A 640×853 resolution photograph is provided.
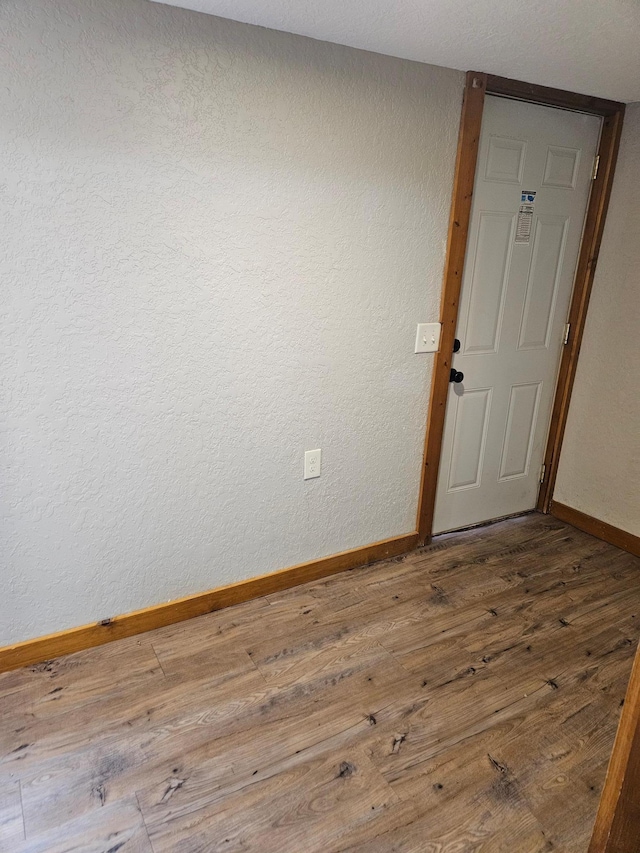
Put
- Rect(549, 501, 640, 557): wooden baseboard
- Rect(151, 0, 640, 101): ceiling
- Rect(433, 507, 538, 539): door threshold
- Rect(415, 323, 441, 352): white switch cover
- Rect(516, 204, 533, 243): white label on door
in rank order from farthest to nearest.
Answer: Rect(433, 507, 538, 539): door threshold
Rect(549, 501, 640, 557): wooden baseboard
Rect(516, 204, 533, 243): white label on door
Rect(415, 323, 441, 352): white switch cover
Rect(151, 0, 640, 101): ceiling

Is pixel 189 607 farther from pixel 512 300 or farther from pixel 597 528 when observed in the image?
pixel 597 528

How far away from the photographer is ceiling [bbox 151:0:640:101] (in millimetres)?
1697

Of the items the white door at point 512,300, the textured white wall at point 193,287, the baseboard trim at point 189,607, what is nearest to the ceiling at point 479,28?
the textured white wall at point 193,287

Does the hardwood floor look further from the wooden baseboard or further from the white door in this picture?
the white door

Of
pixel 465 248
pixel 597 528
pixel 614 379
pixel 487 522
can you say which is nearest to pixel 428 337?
pixel 465 248

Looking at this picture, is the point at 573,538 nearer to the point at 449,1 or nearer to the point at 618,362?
the point at 618,362

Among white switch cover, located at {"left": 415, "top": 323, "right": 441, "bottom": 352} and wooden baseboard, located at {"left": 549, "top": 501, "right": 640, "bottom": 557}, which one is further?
wooden baseboard, located at {"left": 549, "top": 501, "right": 640, "bottom": 557}

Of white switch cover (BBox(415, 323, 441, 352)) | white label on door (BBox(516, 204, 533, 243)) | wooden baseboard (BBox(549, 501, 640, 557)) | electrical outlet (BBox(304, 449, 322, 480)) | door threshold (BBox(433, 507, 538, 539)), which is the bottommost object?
door threshold (BBox(433, 507, 538, 539))

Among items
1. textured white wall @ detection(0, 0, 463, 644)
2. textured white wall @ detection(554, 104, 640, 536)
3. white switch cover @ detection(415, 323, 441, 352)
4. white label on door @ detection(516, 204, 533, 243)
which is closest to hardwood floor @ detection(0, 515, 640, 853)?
textured white wall @ detection(0, 0, 463, 644)

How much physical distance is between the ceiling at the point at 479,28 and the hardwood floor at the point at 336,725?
6.96ft

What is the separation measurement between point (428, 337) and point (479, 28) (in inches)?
45.6

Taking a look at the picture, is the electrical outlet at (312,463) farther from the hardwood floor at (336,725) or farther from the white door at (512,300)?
the white door at (512,300)

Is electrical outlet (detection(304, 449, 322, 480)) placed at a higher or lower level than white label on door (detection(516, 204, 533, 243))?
lower

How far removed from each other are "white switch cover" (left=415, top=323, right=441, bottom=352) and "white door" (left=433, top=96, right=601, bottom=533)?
0.17 m
